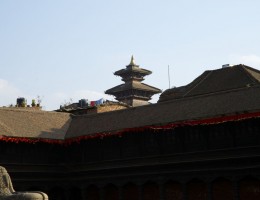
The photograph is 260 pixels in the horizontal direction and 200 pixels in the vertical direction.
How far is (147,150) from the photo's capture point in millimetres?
38906

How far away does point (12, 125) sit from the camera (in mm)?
43000

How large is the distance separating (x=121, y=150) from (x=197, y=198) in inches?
292

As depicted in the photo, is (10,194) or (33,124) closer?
(10,194)

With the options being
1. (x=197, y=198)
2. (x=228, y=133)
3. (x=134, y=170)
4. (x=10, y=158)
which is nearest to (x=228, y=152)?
(x=228, y=133)

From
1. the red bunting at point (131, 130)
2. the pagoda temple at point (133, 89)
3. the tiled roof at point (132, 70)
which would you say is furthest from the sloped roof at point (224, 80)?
the tiled roof at point (132, 70)

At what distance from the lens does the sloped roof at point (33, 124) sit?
4212cm

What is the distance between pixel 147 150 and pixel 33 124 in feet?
36.2

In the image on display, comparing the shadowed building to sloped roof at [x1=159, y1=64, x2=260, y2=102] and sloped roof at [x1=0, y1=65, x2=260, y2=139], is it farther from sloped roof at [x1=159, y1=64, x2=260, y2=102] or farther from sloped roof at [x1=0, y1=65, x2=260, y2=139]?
sloped roof at [x1=159, y1=64, x2=260, y2=102]

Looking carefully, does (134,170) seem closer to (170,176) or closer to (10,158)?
(170,176)

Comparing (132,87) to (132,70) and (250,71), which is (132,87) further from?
(250,71)

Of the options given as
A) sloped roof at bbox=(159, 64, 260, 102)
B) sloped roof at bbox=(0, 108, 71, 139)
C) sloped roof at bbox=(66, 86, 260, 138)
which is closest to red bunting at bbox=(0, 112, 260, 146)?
sloped roof at bbox=(0, 108, 71, 139)

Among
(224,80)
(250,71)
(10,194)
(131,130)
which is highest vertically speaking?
(250,71)

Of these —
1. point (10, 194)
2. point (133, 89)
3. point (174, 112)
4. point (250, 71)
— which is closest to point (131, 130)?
point (174, 112)

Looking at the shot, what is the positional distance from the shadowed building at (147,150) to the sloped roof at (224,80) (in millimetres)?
347
